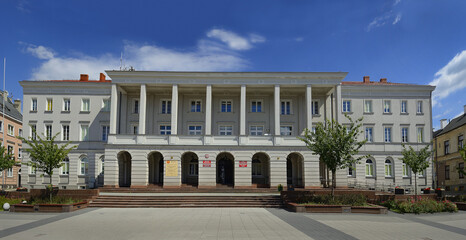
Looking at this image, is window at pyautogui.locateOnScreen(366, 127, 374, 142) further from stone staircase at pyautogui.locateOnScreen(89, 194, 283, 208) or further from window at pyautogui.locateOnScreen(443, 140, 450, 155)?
stone staircase at pyautogui.locateOnScreen(89, 194, 283, 208)

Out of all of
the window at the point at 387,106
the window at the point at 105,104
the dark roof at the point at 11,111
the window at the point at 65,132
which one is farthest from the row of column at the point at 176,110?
the dark roof at the point at 11,111

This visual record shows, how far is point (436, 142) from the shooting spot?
51844 mm

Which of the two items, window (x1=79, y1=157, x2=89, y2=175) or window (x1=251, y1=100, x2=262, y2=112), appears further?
window (x1=79, y1=157, x2=89, y2=175)

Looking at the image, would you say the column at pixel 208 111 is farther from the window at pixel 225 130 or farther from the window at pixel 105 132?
the window at pixel 105 132

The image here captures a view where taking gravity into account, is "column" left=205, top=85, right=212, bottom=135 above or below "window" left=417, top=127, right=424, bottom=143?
above

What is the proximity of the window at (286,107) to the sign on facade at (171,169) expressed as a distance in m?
13.4

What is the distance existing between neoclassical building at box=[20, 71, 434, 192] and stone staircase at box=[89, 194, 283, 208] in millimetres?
9401

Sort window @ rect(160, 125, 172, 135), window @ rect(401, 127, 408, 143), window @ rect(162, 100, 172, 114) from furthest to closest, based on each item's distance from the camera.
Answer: window @ rect(401, 127, 408, 143), window @ rect(162, 100, 172, 114), window @ rect(160, 125, 172, 135)

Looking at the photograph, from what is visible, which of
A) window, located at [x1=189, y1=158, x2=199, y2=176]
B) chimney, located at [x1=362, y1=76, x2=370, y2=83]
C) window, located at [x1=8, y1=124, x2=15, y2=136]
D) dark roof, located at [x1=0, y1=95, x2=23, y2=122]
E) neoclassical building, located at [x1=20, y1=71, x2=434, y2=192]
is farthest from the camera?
dark roof, located at [x1=0, y1=95, x2=23, y2=122]

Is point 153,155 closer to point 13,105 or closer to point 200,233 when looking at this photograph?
point 200,233

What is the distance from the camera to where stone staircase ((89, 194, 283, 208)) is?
25.2 meters

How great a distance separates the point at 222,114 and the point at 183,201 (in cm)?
1561

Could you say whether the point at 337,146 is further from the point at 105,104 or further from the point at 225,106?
the point at 105,104

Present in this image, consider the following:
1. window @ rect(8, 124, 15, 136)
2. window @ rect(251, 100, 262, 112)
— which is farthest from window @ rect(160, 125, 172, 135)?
window @ rect(8, 124, 15, 136)
